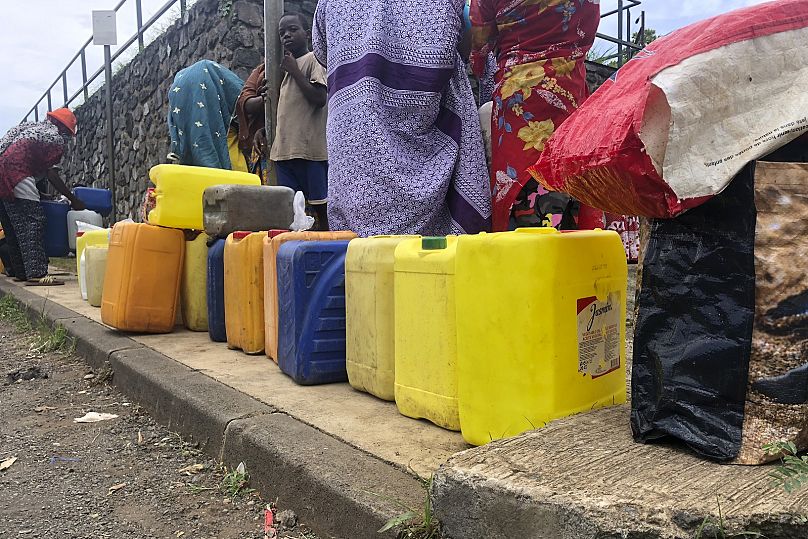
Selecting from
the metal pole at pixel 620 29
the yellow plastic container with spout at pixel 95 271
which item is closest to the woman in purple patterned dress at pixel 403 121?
the yellow plastic container with spout at pixel 95 271

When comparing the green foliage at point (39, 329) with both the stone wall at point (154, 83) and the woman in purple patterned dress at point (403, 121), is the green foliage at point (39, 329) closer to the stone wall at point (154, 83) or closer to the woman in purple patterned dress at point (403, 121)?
the woman in purple patterned dress at point (403, 121)

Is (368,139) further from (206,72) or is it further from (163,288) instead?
(206,72)

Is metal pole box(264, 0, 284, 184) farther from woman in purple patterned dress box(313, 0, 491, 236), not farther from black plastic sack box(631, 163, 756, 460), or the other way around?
black plastic sack box(631, 163, 756, 460)

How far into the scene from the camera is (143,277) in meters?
3.07

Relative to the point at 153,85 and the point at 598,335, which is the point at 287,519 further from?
the point at 153,85

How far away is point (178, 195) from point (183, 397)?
4.39 ft

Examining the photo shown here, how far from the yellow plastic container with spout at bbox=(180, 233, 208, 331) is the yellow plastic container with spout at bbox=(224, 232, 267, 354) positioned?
0.49 meters

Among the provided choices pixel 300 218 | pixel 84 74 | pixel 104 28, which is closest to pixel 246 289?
pixel 300 218

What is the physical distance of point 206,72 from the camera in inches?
189

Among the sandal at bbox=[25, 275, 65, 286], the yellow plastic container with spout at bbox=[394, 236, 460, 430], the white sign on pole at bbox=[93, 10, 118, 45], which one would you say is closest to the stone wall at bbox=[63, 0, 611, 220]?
the white sign on pole at bbox=[93, 10, 118, 45]

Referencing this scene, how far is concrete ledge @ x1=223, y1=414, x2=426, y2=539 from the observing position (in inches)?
47.3

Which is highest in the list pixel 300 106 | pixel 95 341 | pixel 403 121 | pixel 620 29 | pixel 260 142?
pixel 620 29

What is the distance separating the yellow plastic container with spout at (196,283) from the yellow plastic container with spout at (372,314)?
1389 mm

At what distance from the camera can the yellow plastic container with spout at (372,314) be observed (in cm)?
185
